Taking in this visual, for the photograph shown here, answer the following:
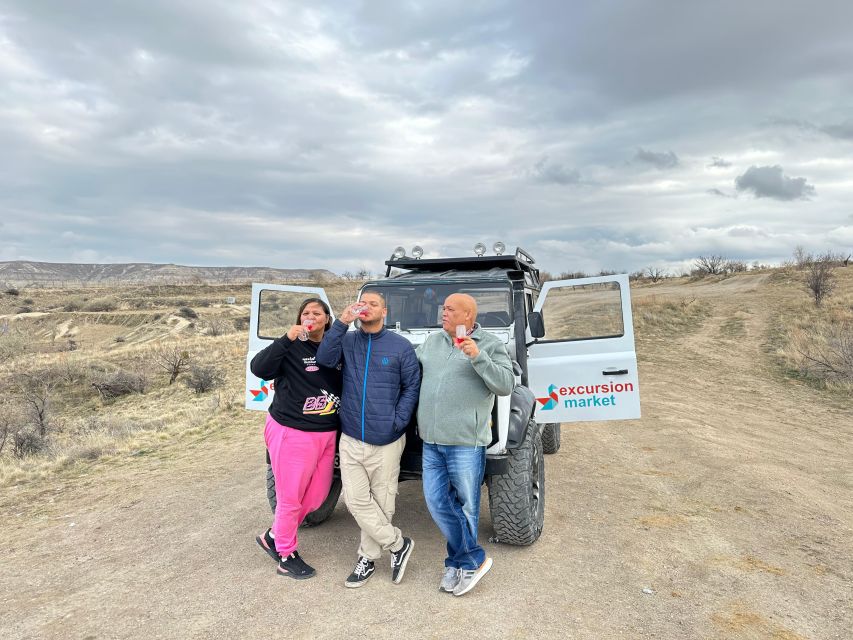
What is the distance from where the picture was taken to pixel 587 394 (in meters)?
5.33

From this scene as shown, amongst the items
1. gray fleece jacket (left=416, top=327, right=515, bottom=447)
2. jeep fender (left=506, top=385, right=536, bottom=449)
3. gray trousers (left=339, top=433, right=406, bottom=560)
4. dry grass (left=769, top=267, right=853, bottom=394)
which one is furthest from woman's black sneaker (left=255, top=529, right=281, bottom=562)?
dry grass (left=769, top=267, right=853, bottom=394)

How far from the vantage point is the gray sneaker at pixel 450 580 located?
150 inches

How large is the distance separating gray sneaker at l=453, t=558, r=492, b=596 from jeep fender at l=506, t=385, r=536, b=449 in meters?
0.82

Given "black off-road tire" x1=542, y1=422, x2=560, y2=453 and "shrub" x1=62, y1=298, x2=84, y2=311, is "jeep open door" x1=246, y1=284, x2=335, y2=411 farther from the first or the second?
"shrub" x1=62, y1=298, x2=84, y2=311

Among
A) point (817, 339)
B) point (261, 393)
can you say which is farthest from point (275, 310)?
point (817, 339)

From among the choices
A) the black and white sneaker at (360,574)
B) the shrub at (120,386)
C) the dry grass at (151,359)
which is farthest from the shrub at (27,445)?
the shrub at (120,386)

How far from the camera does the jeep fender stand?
4016mm

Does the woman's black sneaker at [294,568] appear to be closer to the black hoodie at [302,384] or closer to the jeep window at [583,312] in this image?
the black hoodie at [302,384]

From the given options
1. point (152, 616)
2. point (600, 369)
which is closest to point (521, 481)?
point (600, 369)

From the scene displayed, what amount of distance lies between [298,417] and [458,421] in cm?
114

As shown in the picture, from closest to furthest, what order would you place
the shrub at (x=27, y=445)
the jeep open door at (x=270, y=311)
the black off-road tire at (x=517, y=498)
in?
1. the black off-road tire at (x=517, y=498)
2. the jeep open door at (x=270, y=311)
3. the shrub at (x=27, y=445)

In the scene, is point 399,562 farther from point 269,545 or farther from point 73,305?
point 73,305

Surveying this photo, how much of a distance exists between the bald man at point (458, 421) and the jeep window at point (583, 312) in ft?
6.35

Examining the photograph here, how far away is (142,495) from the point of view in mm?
6371
